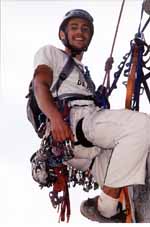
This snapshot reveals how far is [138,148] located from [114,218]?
458 millimetres

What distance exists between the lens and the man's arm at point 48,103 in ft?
8.37

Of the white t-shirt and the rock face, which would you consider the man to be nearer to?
the white t-shirt

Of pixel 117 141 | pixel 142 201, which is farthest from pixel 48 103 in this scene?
pixel 142 201

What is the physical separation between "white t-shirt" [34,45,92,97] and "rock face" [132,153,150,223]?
580 millimetres

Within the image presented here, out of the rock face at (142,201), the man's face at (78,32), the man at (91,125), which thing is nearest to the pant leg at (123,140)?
the man at (91,125)

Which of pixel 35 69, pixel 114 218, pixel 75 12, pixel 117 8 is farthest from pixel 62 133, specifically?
pixel 117 8

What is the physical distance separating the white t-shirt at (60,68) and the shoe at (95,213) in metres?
0.63

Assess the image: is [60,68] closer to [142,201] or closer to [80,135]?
[80,135]

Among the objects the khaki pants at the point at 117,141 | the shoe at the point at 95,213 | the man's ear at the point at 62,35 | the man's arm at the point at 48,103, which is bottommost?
the shoe at the point at 95,213

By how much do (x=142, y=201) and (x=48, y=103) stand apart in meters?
0.81

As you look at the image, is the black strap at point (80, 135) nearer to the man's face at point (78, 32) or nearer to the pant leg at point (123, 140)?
the pant leg at point (123, 140)

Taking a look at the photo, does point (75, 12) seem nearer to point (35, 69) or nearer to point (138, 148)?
point (35, 69)

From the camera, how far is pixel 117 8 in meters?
3.55

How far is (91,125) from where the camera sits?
9.23 feet
